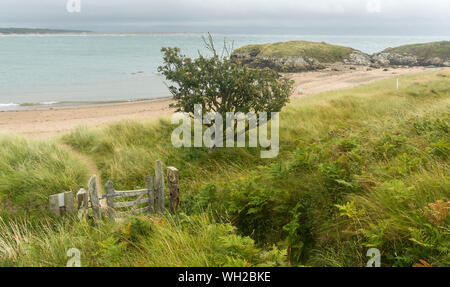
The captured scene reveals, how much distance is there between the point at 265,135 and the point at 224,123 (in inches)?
69.2

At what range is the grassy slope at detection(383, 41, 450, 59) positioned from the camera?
A: 78.1 meters

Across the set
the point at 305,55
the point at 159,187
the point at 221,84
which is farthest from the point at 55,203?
the point at 305,55

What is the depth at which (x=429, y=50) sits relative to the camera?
82.2 metres

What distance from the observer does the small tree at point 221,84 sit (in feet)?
32.6

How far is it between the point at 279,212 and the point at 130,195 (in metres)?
3.10

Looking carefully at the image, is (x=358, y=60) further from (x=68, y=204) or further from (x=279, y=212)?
(x=68, y=204)

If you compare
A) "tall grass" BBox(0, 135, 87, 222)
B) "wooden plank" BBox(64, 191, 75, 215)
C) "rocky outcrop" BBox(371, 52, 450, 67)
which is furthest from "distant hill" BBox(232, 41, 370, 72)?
"wooden plank" BBox(64, 191, 75, 215)

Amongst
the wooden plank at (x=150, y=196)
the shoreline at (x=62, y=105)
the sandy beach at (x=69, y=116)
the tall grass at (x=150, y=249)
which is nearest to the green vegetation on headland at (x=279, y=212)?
the tall grass at (x=150, y=249)

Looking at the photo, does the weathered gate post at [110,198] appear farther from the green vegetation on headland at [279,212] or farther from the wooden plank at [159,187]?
the wooden plank at [159,187]

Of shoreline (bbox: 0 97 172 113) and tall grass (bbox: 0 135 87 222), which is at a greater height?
shoreline (bbox: 0 97 172 113)

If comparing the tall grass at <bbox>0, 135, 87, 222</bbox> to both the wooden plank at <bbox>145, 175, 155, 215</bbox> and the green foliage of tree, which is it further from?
the green foliage of tree

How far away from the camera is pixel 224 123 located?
35.0 feet

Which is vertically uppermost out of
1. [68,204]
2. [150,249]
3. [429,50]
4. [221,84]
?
[429,50]
